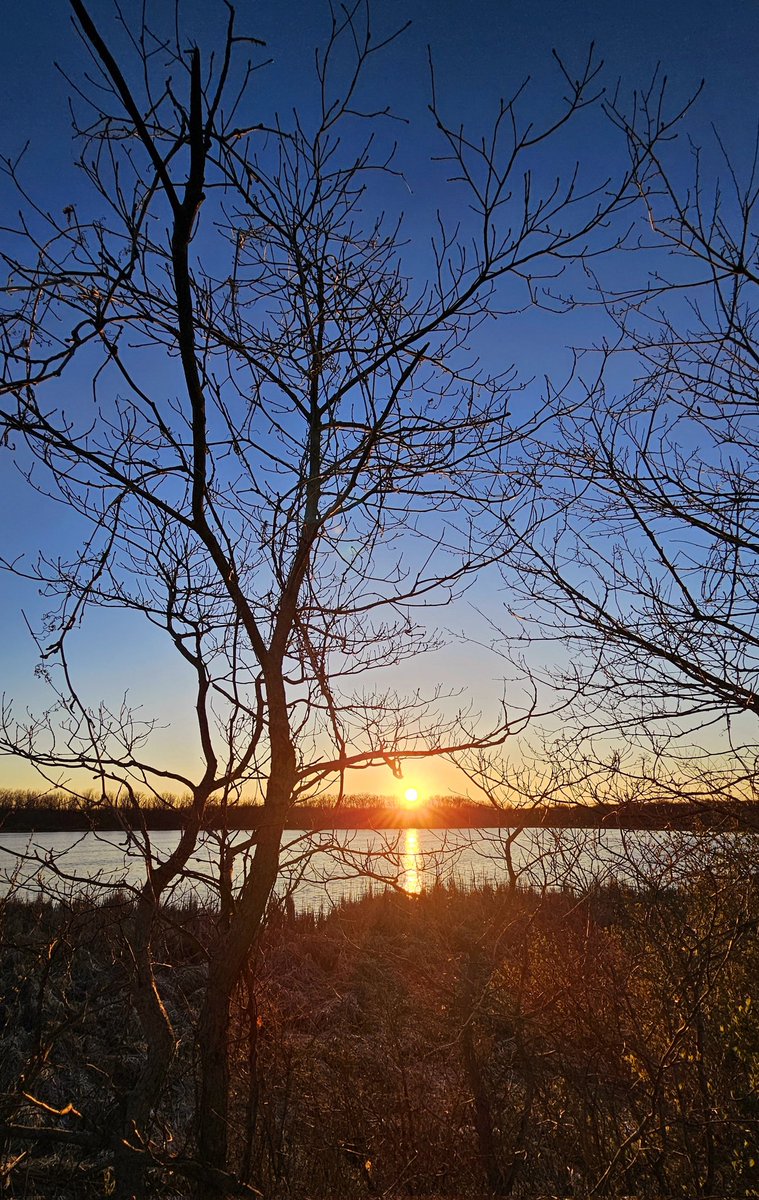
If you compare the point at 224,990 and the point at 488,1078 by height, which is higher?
the point at 224,990

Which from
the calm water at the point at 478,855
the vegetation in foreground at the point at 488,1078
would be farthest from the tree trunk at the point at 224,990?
the calm water at the point at 478,855

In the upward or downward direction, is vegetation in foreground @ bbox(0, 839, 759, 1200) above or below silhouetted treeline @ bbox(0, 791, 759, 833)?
below

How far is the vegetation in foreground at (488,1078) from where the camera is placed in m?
2.64

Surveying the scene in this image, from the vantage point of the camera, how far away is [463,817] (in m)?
3.45

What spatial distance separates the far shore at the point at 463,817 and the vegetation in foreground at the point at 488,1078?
23 cm

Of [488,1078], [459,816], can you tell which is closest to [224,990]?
[459,816]

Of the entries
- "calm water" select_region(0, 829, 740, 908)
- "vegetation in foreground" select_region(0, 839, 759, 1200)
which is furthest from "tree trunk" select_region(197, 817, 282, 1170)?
"calm water" select_region(0, 829, 740, 908)

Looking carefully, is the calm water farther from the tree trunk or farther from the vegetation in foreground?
the tree trunk

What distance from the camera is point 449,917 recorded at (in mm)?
13984

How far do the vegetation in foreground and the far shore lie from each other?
0.77 ft

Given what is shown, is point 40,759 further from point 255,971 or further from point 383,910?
point 383,910

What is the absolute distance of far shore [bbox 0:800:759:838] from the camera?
251 cm

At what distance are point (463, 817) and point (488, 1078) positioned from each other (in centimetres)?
412

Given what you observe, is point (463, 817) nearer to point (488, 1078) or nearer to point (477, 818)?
point (477, 818)
